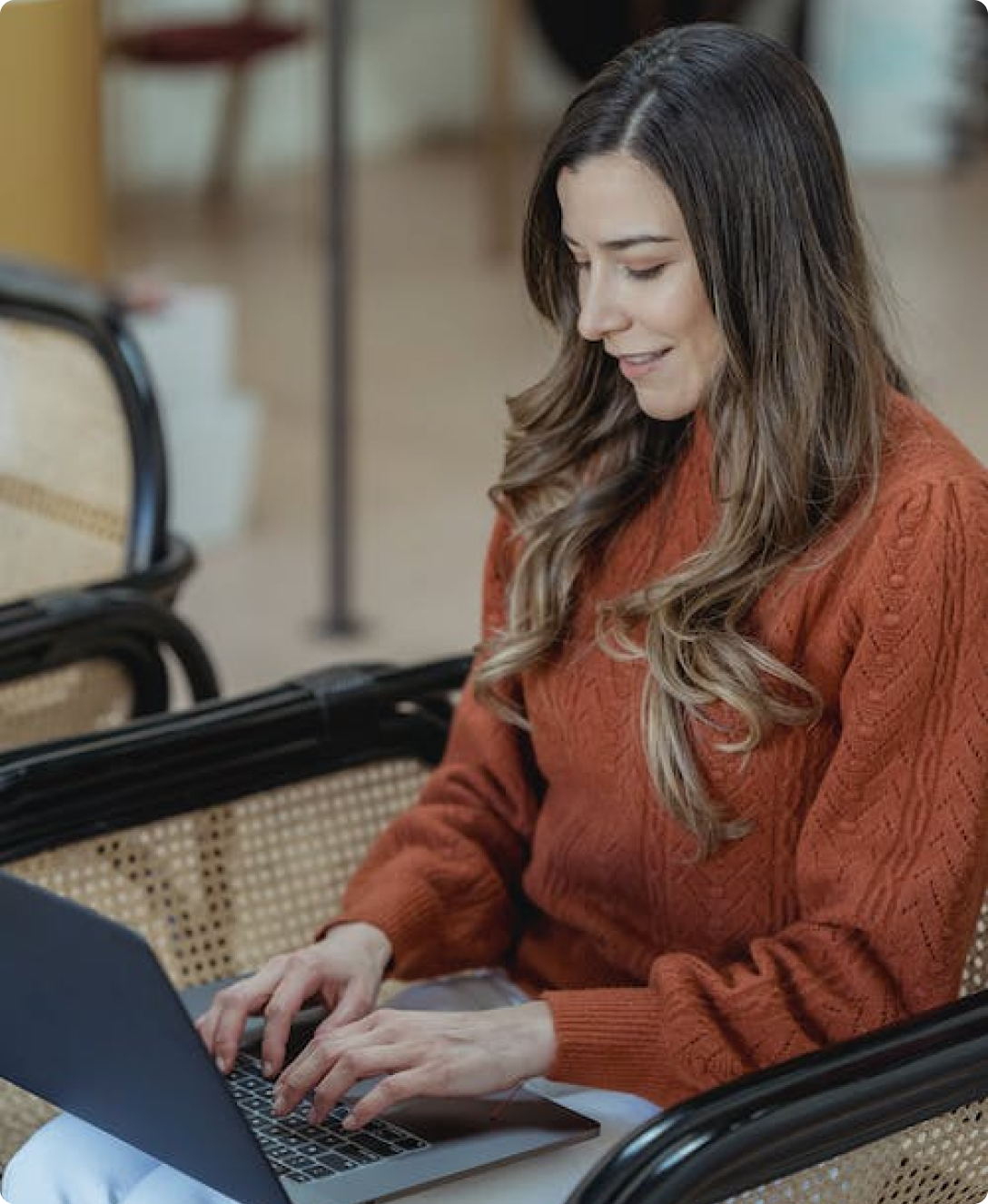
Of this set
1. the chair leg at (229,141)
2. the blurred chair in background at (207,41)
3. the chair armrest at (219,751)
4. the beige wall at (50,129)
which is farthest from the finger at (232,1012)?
the chair leg at (229,141)

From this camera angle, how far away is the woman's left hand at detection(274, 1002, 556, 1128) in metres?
1.51

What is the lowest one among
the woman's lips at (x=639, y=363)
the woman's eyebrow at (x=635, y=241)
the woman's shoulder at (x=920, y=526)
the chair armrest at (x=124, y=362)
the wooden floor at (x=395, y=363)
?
the wooden floor at (x=395, y=363)

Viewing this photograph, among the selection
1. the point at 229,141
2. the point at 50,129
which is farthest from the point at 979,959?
the point at 229,141

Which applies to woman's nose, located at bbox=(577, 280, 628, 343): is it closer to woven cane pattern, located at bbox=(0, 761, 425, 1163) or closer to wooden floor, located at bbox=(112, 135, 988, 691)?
woven cane pattern, located at bbox=(0, 761, 425, 1163)

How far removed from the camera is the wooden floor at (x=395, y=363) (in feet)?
13.0

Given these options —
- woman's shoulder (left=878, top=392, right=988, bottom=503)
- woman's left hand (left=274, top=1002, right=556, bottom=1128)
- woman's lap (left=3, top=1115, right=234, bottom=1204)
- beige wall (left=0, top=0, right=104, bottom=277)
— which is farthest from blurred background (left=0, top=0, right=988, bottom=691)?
woman's lap (left=3, top=1115, right=234, bottom=1204)

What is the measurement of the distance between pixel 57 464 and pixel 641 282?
3.80ft

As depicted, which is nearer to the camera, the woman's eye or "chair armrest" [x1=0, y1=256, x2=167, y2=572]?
the woman's eye

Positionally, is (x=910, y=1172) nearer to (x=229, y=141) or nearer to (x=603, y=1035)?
(x=603, y=1035)

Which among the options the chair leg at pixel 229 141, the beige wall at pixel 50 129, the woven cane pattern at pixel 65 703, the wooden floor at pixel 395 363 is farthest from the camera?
the chair leg at pixel 229 141

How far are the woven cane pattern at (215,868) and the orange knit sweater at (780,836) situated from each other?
0.51ft

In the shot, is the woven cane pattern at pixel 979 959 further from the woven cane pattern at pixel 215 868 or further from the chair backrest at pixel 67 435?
the chair backrest at pixel 67 435

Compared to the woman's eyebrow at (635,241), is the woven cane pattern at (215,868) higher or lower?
lower

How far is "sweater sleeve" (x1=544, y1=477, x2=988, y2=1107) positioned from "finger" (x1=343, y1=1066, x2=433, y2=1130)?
9 cm
